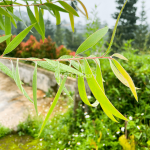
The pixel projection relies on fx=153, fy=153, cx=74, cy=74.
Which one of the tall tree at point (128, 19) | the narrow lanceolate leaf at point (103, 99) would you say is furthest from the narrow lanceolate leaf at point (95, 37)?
the tall tree at point (128, 19)

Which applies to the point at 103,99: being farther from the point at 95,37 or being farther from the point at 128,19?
the point at 128,19

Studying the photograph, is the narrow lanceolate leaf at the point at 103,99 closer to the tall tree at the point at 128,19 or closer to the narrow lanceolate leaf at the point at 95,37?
the narrow lanceolate leaf at the point at 95,37

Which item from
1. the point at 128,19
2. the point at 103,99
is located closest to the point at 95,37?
the point at 103,99

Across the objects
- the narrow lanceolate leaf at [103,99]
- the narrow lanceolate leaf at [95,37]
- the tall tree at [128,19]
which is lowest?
the narrow lanceolate leaf at [103,99]

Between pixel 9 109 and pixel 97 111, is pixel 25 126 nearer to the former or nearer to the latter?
pixel 9 109

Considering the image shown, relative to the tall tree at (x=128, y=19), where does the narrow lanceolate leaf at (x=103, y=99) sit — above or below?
below

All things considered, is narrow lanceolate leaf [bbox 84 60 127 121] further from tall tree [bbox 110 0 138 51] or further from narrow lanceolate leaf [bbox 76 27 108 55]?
tall tree [bbox 110 0 138 51]

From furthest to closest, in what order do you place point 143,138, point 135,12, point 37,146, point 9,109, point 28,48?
1. point 135,12
2. point 28,48
3. point 9,109
4. point 37,146
5. point 143,138

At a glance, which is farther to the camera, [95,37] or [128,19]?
[128,19]

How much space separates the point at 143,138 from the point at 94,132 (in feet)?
1.54

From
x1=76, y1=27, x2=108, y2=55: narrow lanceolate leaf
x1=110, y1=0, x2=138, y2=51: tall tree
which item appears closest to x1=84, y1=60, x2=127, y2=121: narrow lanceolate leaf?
x1=76, y1=27, x2=108, y2=55: narrow lanceolate leaf

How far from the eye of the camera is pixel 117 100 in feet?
5.69

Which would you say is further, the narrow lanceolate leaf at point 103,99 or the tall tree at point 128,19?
the tall tree at point 128,19

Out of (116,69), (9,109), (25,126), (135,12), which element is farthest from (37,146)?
(135,12)
